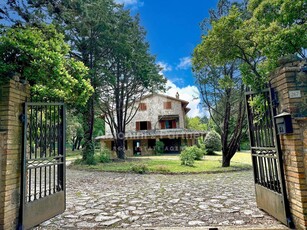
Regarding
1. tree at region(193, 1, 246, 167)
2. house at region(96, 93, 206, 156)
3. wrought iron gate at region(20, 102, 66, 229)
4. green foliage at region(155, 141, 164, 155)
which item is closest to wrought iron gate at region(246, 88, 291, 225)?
wrought iron gate at region(20, 102, 66, 229)

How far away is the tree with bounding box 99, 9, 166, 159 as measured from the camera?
15898 mm

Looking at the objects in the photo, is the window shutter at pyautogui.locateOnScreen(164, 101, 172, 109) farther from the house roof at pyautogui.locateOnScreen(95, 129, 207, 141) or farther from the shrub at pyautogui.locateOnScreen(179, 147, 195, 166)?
the shrub at pyautogui.locateOnScreen(179, 147, 195, 166)

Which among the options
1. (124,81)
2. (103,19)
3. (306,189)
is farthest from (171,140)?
(306,189)

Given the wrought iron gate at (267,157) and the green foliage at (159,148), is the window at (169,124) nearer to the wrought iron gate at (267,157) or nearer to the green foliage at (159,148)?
A: the green foliage at (159,148)

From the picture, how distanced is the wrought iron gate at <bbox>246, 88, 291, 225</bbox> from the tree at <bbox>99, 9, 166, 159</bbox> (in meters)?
12.6

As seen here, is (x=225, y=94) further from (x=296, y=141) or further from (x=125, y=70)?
(x=125, y=70)

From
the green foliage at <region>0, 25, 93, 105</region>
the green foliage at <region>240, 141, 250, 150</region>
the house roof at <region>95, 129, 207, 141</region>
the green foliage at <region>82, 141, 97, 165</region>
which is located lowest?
the green foliage at <region>240, 141, 250, 150</region>

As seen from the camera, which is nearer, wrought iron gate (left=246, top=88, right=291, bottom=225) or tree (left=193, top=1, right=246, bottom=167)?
wrought iron gate (left=246, top=88, right=291, bottom=225)

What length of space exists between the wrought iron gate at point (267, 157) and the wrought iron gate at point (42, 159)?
4285mm

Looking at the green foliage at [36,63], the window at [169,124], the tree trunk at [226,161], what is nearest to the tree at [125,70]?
the window at [169,124]

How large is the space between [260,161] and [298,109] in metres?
1.56

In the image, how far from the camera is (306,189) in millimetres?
3238

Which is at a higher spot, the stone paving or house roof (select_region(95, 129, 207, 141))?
house roof (select_region(95, 129, 207, 141))

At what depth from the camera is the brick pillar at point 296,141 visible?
3258 mm
